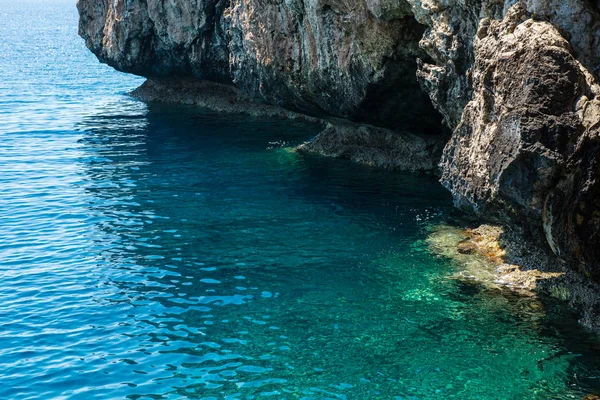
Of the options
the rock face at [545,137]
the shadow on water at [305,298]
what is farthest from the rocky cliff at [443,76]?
the shadow on water at [305,298]

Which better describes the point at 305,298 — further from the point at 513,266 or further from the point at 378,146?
the point at 378,146

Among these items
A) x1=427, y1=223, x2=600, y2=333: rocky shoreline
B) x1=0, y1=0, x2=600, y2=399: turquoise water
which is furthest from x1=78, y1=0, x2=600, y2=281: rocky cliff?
x1=0, y1=0, x2=600, y2=399: turquoise water

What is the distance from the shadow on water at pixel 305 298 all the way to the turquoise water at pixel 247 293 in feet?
0.22

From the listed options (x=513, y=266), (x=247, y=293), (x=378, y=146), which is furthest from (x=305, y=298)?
(x=378, y=146)

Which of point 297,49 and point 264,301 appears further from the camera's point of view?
point 297,49

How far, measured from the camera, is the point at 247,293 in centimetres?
2530

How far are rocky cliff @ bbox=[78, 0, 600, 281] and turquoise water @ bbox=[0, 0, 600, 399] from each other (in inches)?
117

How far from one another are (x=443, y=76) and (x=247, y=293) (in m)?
12.1

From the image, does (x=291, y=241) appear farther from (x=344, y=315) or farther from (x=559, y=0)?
(x=559, y=0)

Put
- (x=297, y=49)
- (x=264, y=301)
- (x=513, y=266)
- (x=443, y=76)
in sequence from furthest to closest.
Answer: (x=297, y=49), (x=443, y=76), (x=513, y=266), (x=264, y=301)

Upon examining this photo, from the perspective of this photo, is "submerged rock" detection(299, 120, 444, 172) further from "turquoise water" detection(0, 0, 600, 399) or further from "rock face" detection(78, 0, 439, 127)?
"rock face" detection(78, 0, 439, 127)

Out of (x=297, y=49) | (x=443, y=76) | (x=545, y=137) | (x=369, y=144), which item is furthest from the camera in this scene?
(x=369, y=144)

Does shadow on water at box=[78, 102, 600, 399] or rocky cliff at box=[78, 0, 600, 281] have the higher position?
rocky cliff at box=[78, 0, 600, 281]

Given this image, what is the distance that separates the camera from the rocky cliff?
1955cm
